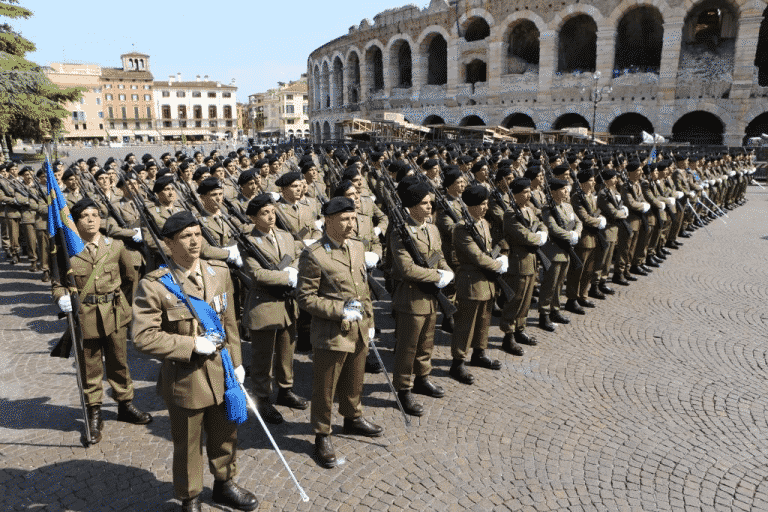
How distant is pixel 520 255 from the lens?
21.0 feet

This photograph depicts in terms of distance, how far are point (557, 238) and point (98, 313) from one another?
18.3 feet

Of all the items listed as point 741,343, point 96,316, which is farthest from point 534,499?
point 741,343

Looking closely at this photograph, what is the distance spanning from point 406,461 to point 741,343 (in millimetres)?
5048

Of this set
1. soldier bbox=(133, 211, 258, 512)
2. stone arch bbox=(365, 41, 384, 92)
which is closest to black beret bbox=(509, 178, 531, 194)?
soldier bbox=(133, 211, 258, 512)

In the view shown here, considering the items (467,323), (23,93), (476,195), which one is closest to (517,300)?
(467,323)

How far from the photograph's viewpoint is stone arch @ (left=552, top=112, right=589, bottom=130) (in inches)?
1516

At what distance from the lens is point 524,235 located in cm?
620

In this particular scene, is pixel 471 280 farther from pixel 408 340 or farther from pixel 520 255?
pixel 520 255

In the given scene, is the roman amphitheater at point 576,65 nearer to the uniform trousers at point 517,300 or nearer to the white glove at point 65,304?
the uniform trousers at point 517,300

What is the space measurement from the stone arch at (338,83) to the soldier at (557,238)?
52.0 meters

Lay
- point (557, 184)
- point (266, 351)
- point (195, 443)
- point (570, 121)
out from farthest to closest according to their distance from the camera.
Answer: point (570, 121) < point (557, 184) < point (266, 351) < point (195, 443)

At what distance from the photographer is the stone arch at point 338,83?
56484 mm

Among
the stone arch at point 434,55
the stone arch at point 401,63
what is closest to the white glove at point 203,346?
the stone arch at point 434,55

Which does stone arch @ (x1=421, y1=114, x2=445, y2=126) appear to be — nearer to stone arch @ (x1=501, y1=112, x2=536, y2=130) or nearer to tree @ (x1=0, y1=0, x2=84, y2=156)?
stone arch @ (x1=501, y1=112, x2=536, y2=130)
